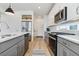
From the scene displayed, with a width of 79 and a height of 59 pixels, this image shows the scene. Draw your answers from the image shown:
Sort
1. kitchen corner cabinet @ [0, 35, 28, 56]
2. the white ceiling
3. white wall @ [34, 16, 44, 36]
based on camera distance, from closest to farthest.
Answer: kitchen corner cabinet @ [0, 35, 28, 56] → the white ceiling → white wall @ [34, 16, 44, 36]

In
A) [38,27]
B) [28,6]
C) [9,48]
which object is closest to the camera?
[9,48]

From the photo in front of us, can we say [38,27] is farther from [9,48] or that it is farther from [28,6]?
[9,48]

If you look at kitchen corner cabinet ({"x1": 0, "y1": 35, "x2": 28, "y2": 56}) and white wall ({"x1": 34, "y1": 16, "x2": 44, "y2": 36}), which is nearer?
kitchen corner cabinet ({"x1": 0, "y1": 35, "x2": 28, "y2": 56})

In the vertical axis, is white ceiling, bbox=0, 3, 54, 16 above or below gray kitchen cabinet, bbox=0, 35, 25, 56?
above

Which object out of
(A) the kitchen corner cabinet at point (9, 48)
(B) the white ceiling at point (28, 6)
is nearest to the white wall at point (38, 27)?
(B) the white ceiling at point (28, 6)

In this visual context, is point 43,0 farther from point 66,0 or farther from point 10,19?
point 10,19

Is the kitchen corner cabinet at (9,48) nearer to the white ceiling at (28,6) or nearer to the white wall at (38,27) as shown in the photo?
the white ceiling at (28,6)

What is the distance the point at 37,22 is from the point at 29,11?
5.10 metres

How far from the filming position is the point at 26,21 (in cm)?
909

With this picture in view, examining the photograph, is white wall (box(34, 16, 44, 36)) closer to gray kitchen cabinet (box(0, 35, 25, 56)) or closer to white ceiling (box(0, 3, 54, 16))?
white ceiling (box(0, 3, 54, 16))

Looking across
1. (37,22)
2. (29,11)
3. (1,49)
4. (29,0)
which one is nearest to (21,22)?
(29,11)

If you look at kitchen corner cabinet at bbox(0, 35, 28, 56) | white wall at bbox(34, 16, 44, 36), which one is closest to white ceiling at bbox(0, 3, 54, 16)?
kitchen corner cabinet at bbox(0, 35, 28, 56)

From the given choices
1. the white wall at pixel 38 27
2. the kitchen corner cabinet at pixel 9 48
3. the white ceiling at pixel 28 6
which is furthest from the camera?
the white wall at pixel 38 27

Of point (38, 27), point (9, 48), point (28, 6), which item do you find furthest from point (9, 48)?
point (38, 27)
